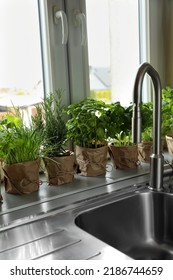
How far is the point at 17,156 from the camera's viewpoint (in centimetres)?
113

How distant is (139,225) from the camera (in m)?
1.17

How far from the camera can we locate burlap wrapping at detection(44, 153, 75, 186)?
3.92 ft

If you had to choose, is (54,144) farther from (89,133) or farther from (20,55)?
(20,55)

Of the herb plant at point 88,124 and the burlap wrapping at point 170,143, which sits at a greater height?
the herb plant at point 88,124

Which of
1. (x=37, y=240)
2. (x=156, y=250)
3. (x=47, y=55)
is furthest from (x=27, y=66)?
(x=156, y=250)

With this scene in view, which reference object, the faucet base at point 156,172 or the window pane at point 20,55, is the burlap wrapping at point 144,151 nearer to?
the faucet base at point 156,172

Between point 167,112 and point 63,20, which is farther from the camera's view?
point 167,112

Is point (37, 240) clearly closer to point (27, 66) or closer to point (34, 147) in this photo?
point (34, 147)

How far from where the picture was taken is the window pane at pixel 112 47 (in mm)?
1460

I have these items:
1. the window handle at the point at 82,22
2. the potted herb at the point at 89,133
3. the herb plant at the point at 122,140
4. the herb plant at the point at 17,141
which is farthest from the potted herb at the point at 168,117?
the herb plant at the point at 17,141

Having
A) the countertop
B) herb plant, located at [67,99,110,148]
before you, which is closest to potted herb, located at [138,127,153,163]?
the countertop

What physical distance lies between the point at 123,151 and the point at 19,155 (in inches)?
16.0

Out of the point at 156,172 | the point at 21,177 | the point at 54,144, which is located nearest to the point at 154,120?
the point at 156,172

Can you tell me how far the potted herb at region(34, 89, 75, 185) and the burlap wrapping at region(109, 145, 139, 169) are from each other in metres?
0.21
